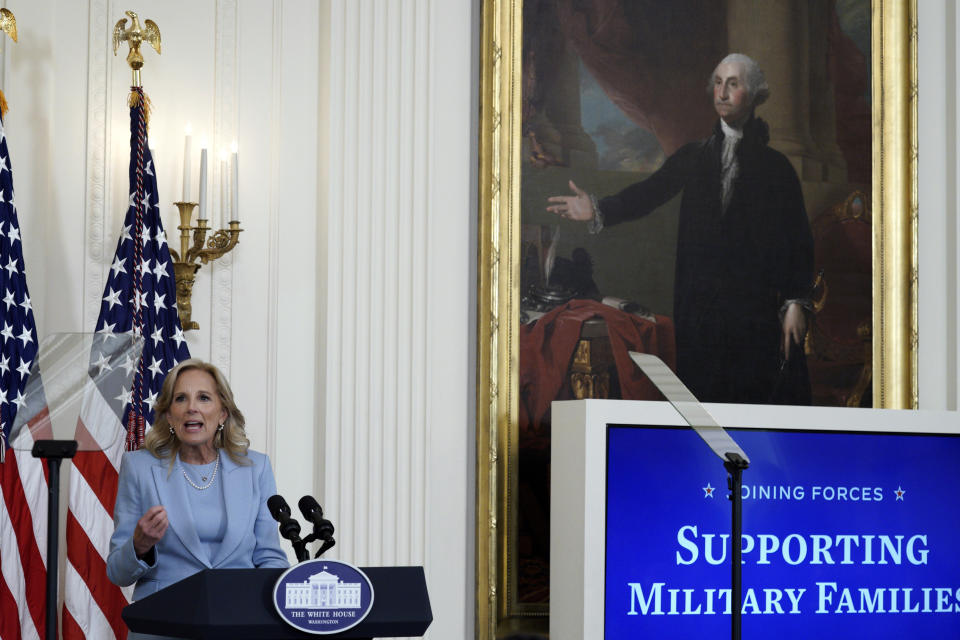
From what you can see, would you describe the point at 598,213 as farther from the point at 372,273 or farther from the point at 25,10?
the point at 25,10

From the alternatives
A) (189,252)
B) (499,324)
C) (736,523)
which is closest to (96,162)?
(189,252)

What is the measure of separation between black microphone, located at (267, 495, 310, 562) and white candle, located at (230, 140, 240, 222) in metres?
2.65

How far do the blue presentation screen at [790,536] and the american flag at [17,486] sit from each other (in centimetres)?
267

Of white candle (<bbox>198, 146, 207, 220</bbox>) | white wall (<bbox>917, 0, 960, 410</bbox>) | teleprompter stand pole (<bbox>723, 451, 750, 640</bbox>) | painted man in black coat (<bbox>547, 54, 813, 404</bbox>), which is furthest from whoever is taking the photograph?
white wall (<bbox>917, 0, 960, 410</bbox>)

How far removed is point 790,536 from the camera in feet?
19.0

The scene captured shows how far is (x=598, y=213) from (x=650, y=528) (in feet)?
6.00

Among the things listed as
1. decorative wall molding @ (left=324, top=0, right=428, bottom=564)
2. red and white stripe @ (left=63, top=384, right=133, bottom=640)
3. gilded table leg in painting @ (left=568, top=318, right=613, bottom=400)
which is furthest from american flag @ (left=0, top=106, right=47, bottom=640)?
gilded table leg in painting @ (left=568, top=318, right=613, bottom=400)

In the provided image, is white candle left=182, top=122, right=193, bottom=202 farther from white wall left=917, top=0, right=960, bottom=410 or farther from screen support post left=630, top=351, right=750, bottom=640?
white wall left=917, top=0, right=960, bottom=410

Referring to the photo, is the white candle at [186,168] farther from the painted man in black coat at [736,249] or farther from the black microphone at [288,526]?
the black microphone at [288,526]

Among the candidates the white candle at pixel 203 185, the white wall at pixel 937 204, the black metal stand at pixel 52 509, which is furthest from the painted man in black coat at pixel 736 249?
the black metal stand at pixel 52 509

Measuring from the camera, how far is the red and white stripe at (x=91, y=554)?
484 cm

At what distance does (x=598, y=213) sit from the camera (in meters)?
6.28

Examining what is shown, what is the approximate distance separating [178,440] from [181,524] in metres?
0.34

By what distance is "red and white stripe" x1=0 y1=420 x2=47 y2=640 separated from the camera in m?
4.72
